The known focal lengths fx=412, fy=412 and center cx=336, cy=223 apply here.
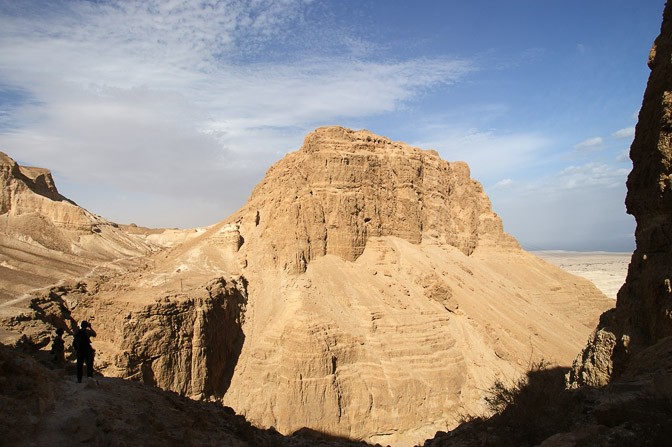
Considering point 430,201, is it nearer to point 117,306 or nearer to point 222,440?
point 117,306

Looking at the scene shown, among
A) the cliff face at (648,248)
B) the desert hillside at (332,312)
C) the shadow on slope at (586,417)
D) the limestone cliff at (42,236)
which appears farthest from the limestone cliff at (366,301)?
the cliff face at (648,248)

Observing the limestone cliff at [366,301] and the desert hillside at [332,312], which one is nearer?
the desert hillside at [332,312]

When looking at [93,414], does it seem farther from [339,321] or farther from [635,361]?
[339,321]

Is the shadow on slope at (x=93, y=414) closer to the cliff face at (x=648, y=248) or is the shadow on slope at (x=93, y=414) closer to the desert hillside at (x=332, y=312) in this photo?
the cliff face at (x=648, y=248)

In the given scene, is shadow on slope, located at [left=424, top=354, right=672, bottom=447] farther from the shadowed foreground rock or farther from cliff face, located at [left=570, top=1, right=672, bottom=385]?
cliff face, located at [left=570, top=1, right=672, bottom=385]

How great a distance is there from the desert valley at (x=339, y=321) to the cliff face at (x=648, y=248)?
5 cm

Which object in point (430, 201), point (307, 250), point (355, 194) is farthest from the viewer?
point (430, 201)

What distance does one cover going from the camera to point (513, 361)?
26.6m

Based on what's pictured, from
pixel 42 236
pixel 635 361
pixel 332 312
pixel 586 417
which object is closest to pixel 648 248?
pixel 635 361

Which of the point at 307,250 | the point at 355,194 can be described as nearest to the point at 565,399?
the point at 307,250

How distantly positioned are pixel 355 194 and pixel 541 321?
18460 millimetres

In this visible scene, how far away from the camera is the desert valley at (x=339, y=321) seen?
25.8ft

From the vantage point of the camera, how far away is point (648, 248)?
946cm

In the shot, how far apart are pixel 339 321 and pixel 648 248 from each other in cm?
1864
